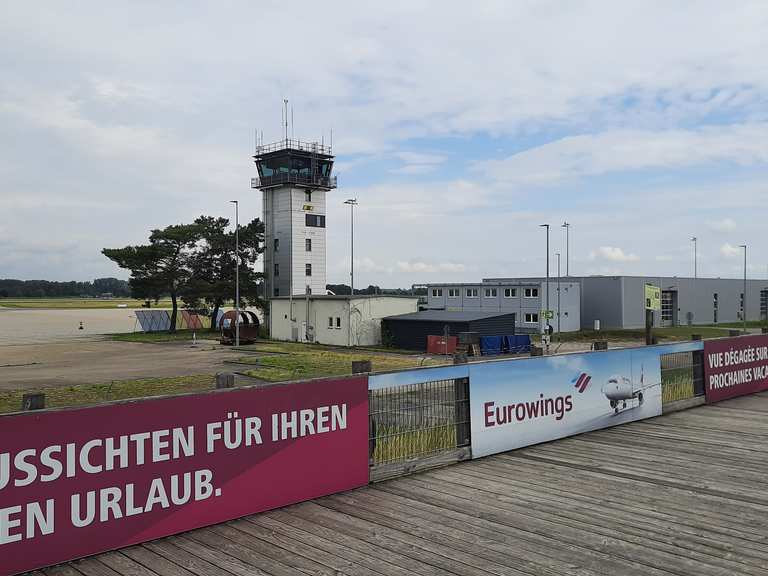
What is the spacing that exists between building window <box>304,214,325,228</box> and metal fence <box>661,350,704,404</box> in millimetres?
55310

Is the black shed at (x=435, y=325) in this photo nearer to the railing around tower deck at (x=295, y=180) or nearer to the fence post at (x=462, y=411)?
the railing around tower deck at (x=295, y=180)

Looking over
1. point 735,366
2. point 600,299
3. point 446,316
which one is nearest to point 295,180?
point 446,316

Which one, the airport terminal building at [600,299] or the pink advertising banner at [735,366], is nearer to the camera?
the pink advertising banner at [735,366]

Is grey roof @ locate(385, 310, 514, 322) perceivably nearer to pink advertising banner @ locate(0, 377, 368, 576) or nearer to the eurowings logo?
the eurowings logo

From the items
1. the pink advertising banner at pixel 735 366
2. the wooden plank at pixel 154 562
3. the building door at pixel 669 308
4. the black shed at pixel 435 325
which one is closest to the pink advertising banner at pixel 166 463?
the wooden plank at pixel 154 562

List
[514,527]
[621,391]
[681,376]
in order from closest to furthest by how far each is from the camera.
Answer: [514,527], [621,391], [681,376]

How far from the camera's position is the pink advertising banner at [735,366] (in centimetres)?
1534

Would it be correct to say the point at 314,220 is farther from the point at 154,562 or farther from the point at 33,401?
the point at 154,562

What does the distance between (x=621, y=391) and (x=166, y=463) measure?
8.94m

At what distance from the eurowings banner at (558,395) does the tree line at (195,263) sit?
179 ft

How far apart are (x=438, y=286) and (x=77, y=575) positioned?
70305 mm

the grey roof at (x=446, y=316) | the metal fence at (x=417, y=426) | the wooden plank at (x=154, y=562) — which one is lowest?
the wooden plank at (x=154, y=562)

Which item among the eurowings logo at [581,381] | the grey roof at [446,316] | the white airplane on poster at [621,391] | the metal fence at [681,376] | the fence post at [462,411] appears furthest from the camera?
the grey roof at [446,316]

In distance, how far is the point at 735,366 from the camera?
16.3 meters
